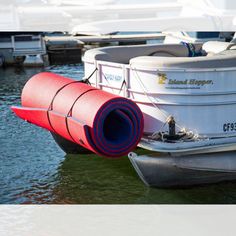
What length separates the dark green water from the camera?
1116 cm

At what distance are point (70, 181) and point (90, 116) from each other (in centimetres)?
249

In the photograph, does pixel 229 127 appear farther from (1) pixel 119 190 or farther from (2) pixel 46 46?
(2) pixel 46 46

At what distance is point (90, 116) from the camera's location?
1030 cm

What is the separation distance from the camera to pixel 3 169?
13094 mm

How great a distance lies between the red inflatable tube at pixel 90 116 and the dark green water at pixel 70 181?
1226 millimetres

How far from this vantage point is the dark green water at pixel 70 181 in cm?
1116

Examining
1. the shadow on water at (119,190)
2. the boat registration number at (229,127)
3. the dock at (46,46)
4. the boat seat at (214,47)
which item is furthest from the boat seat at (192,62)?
the dock at (46,46)

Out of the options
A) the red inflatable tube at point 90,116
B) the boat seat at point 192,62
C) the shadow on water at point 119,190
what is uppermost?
the boat seat at point 192,62

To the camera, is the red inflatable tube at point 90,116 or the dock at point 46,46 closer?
the red inflatable tube at point 90,116

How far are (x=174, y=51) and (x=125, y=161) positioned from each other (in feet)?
10.7

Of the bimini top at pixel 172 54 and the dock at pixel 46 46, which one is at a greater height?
the bimini top at pixel 172 54

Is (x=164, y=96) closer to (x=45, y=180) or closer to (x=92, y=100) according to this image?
(x=92, y=100)

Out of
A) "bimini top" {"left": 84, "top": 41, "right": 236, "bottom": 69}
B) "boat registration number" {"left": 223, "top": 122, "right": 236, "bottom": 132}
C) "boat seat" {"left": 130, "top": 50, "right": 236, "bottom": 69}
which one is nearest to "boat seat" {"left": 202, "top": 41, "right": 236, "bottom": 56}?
"bimini top" {"left": 84, "top": 41, "right": 236, "bottom": 69}

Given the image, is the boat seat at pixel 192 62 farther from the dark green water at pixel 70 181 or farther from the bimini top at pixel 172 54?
the dark green water at pixel 70 181
